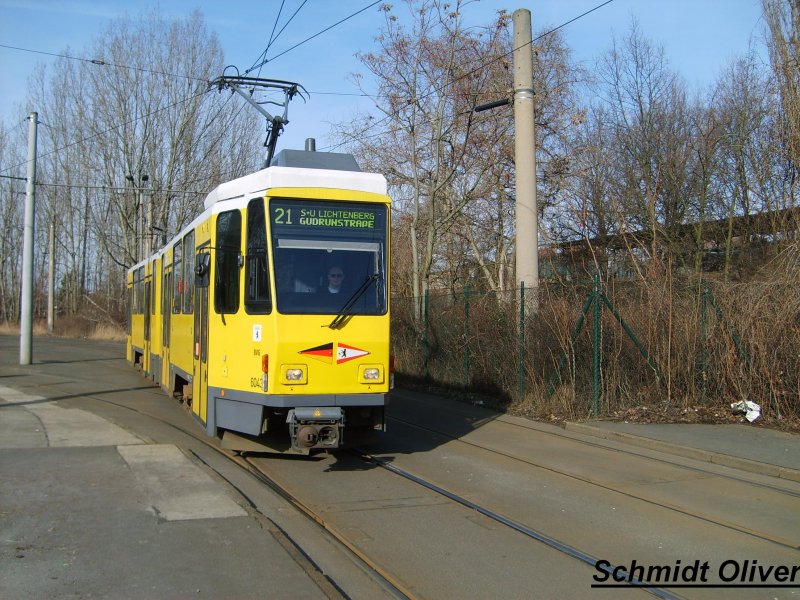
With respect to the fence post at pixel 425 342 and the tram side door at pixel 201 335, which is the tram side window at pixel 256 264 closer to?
→ the tram side door at pixel 201 335

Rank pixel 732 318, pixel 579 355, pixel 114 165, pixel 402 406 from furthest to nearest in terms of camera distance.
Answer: pixel 114 165, pixel 402 406, pixel 579 355, pixel 732 318

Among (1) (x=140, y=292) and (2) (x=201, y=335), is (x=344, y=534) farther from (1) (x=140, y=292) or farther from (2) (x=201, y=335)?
(1) (x=140, y=292)

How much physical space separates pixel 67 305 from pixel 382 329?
189ft

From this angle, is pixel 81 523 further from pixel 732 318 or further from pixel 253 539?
pixel 732 318

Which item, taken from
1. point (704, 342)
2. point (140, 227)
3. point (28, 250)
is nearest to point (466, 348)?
point (704, 342)

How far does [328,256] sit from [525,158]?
9.28 meters

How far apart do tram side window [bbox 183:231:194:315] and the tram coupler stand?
3.46 meters

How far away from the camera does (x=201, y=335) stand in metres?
10.1

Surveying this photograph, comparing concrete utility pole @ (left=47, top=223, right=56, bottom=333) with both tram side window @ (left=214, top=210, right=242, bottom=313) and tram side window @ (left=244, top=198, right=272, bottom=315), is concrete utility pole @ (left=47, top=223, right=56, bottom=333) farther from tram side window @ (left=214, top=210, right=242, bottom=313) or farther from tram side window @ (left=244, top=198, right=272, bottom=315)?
tram side window @ (left=244, top=198, right=272, bottom=315)

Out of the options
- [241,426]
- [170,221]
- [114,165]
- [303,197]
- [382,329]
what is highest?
[114,165]

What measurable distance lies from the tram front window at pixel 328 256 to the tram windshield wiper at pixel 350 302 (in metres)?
0.01

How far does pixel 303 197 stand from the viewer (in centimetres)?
875

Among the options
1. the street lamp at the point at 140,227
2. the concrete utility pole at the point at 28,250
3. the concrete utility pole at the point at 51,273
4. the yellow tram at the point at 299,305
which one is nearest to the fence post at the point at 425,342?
the yellow tram at the point at 299,305

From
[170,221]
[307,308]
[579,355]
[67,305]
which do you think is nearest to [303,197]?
[307,308]
